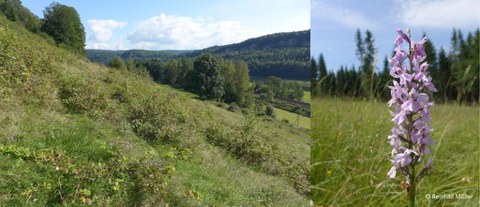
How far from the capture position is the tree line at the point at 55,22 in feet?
9.34

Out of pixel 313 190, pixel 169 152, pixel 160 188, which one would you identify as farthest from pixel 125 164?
pixel 313 190

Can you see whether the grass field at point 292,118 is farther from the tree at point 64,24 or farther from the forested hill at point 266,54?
the tree at point 64,24

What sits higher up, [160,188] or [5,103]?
[5,103]

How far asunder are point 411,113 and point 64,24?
2408 mm

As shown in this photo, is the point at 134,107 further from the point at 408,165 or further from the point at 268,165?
the point at 408,165

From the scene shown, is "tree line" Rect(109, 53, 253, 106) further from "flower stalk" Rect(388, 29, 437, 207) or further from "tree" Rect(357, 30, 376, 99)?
"flower stalk" Rect(388, 29, 437, 207)

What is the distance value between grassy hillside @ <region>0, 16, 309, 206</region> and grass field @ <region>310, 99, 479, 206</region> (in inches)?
15.5

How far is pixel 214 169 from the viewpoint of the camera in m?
3.17

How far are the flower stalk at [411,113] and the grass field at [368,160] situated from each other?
0.68 metres

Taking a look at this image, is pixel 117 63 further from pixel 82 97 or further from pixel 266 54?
pixel 266 54

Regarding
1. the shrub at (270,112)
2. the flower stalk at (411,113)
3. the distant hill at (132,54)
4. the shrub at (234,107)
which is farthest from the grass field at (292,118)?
the flower stalk at (411,113)

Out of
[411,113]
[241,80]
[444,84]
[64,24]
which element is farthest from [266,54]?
[444,84]

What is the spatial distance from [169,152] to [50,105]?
0.87m

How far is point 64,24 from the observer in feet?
9.36
